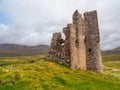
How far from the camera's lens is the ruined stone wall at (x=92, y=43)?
161ft

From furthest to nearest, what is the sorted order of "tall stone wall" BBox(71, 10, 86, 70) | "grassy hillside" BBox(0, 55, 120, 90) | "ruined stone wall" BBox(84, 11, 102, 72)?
"ruined stone wall" BBox(84, 11, 102, 72) → "tall stone wall" BBox(71, 10, 86, 70) → "grassy hillside" BBox(0, 55, 120, 90)

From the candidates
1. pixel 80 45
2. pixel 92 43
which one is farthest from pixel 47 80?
pixel 92 43

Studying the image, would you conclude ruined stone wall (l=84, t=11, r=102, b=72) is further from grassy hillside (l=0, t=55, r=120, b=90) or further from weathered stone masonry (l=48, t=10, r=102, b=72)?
grassy hillside (l=0, t=55, r=120, b=90)

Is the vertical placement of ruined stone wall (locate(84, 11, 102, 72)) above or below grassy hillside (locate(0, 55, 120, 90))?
above

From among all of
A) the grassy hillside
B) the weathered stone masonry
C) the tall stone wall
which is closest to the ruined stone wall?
the weathered stone masonry

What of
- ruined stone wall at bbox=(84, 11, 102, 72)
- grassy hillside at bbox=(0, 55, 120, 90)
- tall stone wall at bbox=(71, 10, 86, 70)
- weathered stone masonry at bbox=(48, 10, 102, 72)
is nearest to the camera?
grassy hillside at bbox=(0, 55, 120, 90)

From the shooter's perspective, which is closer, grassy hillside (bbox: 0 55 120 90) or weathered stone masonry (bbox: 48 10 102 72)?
grassy hillside (bbox: 0 55 120 90)

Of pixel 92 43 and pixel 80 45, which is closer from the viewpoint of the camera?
pixel 80 45

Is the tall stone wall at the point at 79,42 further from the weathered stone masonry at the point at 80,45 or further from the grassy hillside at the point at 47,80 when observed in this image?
the grassy hillside at the point at 47,80

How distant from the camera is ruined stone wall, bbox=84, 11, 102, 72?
49.0 m

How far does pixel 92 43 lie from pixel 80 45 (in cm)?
493

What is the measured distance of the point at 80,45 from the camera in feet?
151

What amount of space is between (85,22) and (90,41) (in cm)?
422

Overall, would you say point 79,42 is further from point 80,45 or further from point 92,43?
point 92,43
